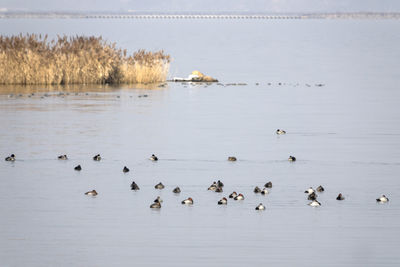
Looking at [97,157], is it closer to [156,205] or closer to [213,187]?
[213,187]

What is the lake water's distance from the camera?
1834cm

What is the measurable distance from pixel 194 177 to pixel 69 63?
25.6 metres

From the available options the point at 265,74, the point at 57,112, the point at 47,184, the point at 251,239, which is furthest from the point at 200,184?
the point at 265,74

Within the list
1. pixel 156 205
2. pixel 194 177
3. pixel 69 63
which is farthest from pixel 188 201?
pixel 69 63

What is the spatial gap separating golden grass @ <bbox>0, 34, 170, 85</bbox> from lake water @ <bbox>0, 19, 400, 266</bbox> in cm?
146

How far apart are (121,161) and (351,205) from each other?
26.5 feet

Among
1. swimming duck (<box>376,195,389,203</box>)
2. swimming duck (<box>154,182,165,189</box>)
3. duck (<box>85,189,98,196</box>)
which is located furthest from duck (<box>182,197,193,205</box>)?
swimming duck (<box>376,195,389,203</box>)

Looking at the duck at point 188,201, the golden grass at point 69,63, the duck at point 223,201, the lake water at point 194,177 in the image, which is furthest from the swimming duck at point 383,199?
the golden grass at point 69,63

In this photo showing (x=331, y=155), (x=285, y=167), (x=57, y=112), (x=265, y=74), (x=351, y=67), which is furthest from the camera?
(x=351, y=67)

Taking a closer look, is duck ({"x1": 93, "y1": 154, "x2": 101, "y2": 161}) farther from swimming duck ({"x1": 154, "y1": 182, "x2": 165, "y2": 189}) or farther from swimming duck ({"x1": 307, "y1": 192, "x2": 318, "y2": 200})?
swimming duck ({"x1": 307, "y1": 192, "x2": 318, "y2": 200})

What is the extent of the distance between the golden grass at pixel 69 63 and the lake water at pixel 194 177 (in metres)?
1.46

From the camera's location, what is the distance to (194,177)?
2516 cm

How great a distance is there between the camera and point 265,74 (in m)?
70.4

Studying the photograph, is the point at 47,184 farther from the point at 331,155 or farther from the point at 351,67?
the point at 351,67
